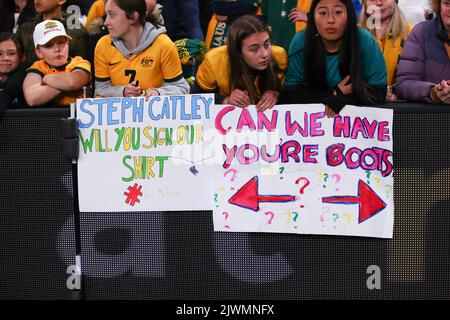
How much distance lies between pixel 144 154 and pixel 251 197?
0.63m

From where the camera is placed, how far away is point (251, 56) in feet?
16.6

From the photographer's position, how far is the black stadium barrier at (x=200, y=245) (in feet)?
15.4

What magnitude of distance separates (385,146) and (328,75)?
57 centimetres

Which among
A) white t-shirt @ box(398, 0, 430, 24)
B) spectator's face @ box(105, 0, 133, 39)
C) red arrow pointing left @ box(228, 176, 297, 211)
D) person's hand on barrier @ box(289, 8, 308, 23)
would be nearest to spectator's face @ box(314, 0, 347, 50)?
red arrow pointing left @ box(228, 176, 297, 211)

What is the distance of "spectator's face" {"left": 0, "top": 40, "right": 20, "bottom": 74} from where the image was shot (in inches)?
224

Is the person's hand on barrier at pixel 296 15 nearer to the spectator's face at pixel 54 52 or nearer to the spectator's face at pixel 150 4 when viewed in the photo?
the spectator's face at pixel 150 4

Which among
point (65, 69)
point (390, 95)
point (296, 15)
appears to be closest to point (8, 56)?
point (65, 69)

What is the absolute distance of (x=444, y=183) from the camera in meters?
4.66

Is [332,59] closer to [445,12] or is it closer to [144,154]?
[445,12]

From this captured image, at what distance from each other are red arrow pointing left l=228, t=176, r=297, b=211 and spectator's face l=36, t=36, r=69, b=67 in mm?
1493

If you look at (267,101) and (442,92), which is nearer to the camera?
(442,92)

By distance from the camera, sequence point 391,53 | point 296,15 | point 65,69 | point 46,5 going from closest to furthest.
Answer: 1. point 65,69
2. point 391,53
3. point 296,15
4. point 46,5

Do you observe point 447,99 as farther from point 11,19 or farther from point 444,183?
point 11,19
